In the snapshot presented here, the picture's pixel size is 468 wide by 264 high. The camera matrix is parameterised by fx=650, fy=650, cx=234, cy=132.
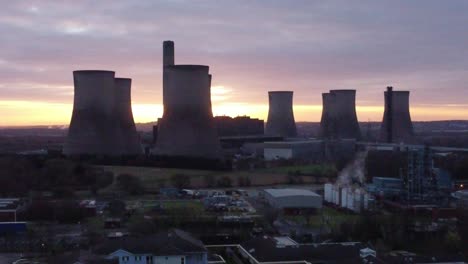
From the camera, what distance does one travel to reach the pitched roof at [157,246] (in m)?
7.47

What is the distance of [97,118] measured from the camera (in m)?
18.2

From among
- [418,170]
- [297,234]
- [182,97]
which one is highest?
[182,97]

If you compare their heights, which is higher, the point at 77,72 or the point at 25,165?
the point at 77,72

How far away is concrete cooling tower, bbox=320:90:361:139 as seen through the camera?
998 inches

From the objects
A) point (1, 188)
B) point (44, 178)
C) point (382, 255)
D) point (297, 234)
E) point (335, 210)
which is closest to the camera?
point (382, 255)

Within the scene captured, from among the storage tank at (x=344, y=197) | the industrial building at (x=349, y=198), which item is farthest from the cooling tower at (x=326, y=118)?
the storage tank at (x=344, y=197)

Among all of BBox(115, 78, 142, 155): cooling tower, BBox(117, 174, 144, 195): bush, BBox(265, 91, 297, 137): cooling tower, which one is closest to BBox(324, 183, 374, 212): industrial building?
BBox(117, 174, 144, 195): bush

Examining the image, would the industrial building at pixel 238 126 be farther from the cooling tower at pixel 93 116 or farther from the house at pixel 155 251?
the house at pixel 155 251

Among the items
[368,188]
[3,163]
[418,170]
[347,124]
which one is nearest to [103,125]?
[3,163]

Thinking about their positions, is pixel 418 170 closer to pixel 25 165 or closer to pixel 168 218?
pixel 168 218

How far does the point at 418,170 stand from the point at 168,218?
5.77 m

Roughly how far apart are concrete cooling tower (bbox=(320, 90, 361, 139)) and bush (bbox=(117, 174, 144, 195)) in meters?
11.6

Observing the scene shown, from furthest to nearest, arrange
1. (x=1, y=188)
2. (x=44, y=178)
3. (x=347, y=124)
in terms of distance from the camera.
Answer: (x=347, y=124)
(x=44, y=178)
(x=1, y=188)

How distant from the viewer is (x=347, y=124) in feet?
86.1
